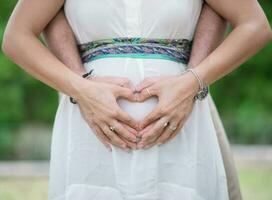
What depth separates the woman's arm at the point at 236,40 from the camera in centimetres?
290

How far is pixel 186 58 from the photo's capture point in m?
3.03

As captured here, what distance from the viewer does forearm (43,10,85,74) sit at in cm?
301

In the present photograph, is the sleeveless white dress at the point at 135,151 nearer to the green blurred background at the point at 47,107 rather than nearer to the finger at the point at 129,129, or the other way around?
the finger at the point at 129,129

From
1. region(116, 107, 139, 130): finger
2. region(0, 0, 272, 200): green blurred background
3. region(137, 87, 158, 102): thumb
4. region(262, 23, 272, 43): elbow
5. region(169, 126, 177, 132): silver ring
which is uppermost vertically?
region(0, 0, 272, 200): green blurred background

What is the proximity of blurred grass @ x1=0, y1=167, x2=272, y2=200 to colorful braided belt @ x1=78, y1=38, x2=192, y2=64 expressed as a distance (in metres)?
4.17

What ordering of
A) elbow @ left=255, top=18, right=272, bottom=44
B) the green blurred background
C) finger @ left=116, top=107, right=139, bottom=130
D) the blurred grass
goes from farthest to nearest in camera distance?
1. the green blurred background
2. the blurred grass
3. elbow @ left=255, top=18, right=272, bottom=44
4. finger @ left=116, top=107, right=139, bottom=130

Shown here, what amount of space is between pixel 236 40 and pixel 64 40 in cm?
59

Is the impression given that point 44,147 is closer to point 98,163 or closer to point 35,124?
point 35,124

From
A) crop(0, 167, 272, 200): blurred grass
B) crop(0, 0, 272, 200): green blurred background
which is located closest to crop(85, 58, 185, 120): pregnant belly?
crop(0, 167, 272, 200): blurred grass

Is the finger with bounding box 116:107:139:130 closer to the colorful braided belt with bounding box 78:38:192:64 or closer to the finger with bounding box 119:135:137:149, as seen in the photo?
the finger with bounding box 119:135:137:149

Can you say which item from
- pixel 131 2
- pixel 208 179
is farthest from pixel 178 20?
pixel 208 179

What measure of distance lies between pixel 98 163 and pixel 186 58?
479mm

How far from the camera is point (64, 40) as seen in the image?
9.93 ft

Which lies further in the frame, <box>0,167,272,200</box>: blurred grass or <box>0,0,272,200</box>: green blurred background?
<box>0,0,272,200</box>: green blurred background
